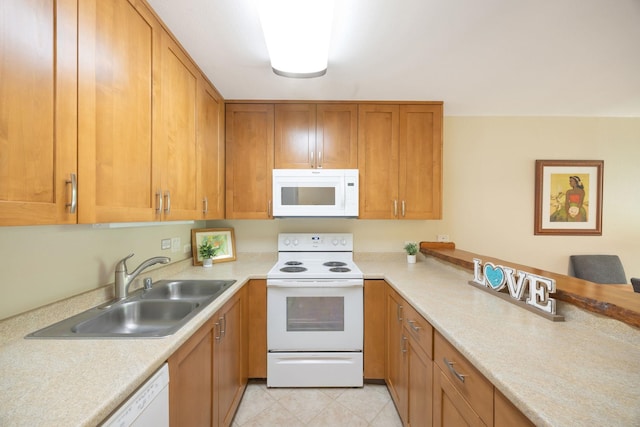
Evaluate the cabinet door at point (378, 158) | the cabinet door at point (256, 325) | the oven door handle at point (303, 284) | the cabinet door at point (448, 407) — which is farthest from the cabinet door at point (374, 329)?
the cabinet door at point (448, 407)

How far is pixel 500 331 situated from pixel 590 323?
15.2 inches

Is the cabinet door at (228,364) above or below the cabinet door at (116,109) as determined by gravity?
below

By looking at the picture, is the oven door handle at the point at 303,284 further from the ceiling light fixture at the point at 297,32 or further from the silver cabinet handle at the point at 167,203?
the ceiling light fixture at the point at 297,32

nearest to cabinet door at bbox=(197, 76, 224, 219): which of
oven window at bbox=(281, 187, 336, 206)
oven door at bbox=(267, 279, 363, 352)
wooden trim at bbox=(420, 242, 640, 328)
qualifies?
oven window at bbox=(281, 187, 336, 206)

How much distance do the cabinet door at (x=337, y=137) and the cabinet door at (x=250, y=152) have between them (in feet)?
1.45

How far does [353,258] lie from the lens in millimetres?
2740

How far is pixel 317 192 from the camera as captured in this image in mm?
2402

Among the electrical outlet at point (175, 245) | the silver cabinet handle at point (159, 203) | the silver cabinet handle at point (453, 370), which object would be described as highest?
the silver cabinet handle at point (159, 203)

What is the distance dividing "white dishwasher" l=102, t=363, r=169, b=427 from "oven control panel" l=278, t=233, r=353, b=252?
5.71 ft

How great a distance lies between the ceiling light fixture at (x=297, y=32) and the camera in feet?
3.84

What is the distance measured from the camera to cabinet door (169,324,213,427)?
1.02 m

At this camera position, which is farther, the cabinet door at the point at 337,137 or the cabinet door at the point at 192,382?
the cabinet door at the point at 337,137

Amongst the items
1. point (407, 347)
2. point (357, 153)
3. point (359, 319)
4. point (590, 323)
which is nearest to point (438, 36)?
point (357, 153)

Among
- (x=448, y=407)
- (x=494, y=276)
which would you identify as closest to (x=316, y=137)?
(x=494, y=276)
